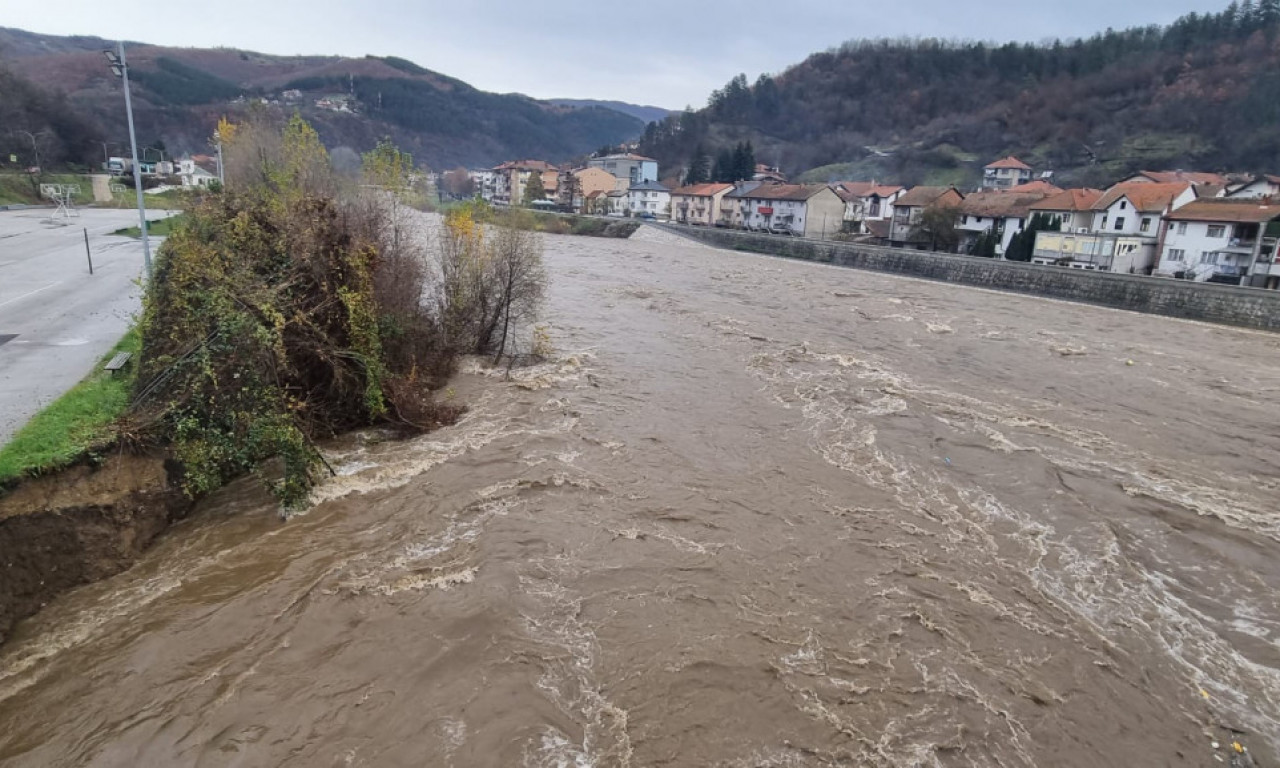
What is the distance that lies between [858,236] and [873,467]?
2053 inches

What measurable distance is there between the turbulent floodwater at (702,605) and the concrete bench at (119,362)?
2868mm

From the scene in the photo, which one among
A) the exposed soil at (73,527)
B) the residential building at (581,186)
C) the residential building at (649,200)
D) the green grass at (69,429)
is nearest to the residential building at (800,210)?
the residential building at (649,200)

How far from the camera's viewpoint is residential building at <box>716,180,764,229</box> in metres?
71.6

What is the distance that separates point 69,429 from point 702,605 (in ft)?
26.7

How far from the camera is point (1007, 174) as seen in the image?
267 ft

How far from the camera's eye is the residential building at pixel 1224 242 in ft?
115

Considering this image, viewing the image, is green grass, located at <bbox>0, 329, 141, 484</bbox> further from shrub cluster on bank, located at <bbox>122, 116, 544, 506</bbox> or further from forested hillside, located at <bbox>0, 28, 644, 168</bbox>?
forested hillside, located at <bbox>0, 28, 644, 168</bbox>

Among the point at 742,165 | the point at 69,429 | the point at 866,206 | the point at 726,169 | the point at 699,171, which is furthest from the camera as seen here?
the point at 699,171

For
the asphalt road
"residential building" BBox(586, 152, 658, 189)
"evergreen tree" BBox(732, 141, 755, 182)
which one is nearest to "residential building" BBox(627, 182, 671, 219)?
"evergreen tree" BBox(732, 141, 755, 182)

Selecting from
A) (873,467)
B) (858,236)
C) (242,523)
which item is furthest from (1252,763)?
(858,236)

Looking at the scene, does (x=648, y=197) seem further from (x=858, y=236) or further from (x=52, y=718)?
(x=52, y=718)

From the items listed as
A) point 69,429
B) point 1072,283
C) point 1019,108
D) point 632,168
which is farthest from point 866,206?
point 69,429

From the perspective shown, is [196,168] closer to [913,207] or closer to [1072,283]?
[913,207]

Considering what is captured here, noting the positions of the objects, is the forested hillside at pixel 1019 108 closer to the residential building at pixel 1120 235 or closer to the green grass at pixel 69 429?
the residential building at pixel 1120 235
